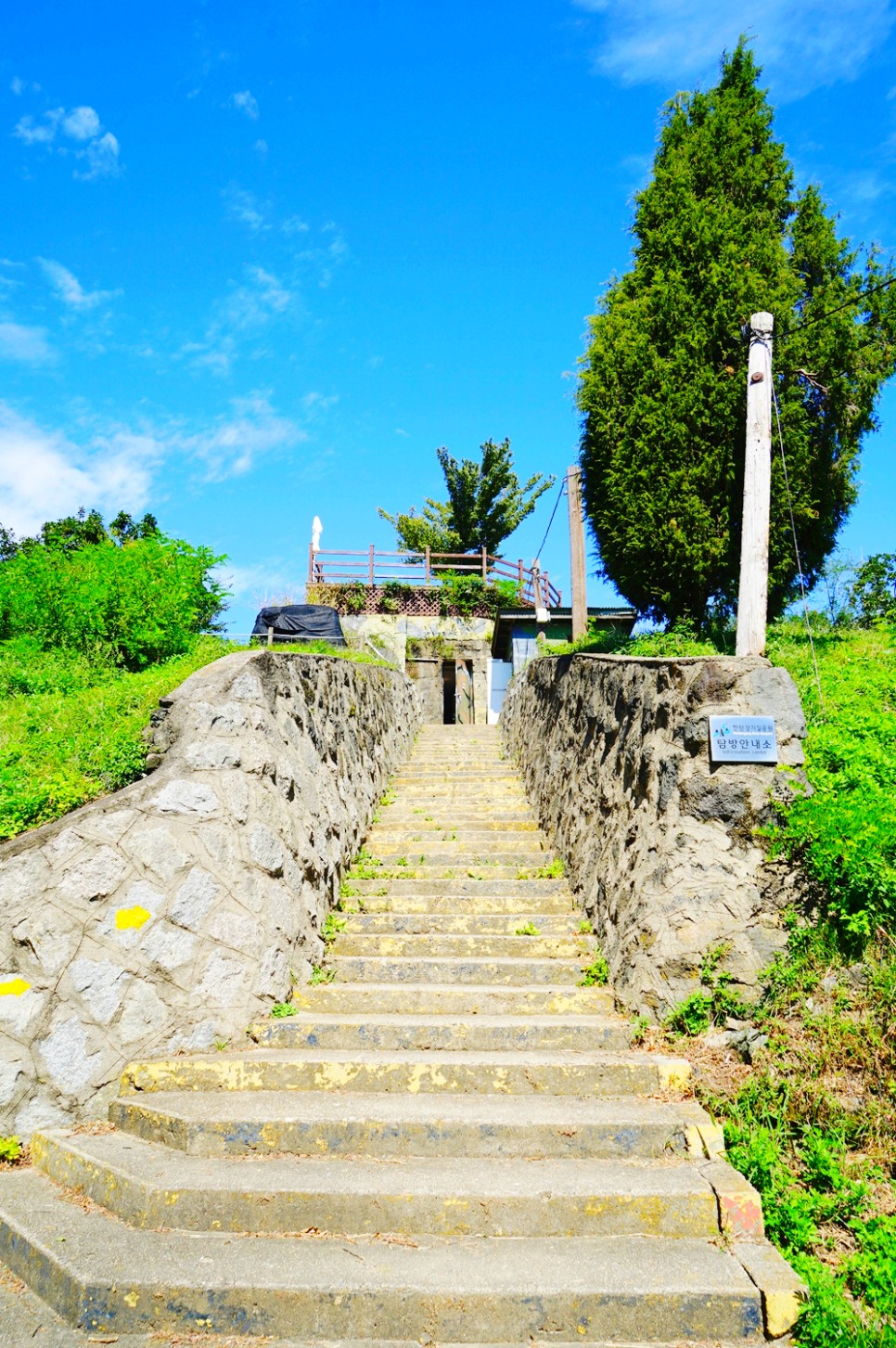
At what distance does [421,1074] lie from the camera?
167 inches

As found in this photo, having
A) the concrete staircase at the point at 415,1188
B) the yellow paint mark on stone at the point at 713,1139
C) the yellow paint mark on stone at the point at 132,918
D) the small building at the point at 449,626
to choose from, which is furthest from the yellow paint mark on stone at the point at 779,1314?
the small building at the point at 449,626

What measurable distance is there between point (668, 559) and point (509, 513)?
20.1 meters

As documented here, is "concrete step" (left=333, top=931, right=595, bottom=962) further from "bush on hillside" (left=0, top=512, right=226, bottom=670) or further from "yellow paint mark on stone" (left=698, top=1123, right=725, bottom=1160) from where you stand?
"bush on hillside" (left=0, top=512, right=226, bottom=670)

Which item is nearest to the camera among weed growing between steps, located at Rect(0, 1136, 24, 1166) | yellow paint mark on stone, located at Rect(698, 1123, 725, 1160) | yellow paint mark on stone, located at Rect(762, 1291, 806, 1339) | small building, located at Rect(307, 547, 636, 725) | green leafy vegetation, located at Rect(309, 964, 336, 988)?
yellow paint mark on stone, located at Rect(762, 1291, 806, 1339)

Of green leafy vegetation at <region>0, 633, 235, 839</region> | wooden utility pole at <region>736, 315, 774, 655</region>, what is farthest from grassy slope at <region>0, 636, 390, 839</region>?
wooden utility pole at <region>736, 315, 774, 655</region>

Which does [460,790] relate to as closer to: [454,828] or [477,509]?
[454,828]

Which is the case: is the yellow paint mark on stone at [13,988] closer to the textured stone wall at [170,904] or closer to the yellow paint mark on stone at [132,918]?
the textured stone wall at [170,904]

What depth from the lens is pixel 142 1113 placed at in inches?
155

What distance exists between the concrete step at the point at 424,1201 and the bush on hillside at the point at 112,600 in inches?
247

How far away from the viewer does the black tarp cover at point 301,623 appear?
12570mm

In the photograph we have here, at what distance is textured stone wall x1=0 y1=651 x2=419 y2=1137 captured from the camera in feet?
13.4

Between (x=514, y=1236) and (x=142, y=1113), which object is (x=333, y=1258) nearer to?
(x=514, y=1236)

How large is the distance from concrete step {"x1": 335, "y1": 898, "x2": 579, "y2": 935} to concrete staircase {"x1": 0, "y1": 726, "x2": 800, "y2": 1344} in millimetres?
605

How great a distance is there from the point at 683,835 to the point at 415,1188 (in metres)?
2.47
